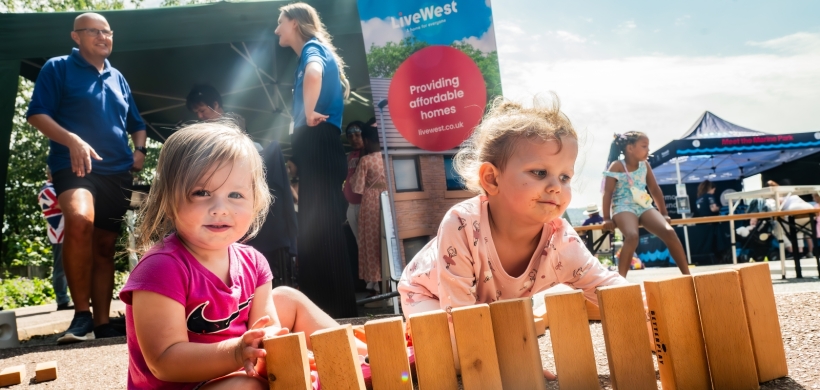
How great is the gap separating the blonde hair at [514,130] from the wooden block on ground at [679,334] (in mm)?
902

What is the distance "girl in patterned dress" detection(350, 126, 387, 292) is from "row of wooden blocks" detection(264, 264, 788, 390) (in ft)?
15.1

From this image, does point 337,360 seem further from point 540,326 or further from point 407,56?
point 407,56

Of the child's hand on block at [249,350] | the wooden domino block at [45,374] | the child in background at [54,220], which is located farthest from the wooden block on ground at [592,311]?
the child in background at [54,220]

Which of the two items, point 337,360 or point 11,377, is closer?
point 337,360

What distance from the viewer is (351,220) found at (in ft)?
25.9

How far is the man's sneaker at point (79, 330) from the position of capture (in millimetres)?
4270

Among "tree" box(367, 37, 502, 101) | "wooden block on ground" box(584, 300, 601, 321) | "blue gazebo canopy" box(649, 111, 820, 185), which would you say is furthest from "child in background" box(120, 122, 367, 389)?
"blue gazebo canopy" box(649, 111, 820, 185)

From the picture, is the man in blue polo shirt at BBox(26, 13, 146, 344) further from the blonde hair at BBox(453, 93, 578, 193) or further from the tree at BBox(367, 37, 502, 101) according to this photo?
the blonde hair at BBox(453, 93, 578, 193)

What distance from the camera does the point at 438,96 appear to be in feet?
15.7

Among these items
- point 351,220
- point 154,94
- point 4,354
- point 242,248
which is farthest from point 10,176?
point 242,248

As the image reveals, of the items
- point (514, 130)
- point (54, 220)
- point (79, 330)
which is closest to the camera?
point (514, 130)

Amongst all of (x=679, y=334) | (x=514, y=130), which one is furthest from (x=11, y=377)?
(x=679, y=334)

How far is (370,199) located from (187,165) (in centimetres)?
465

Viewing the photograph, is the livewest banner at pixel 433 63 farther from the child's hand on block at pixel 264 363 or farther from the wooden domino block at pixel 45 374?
the child's hand on block at pixel 264 363
